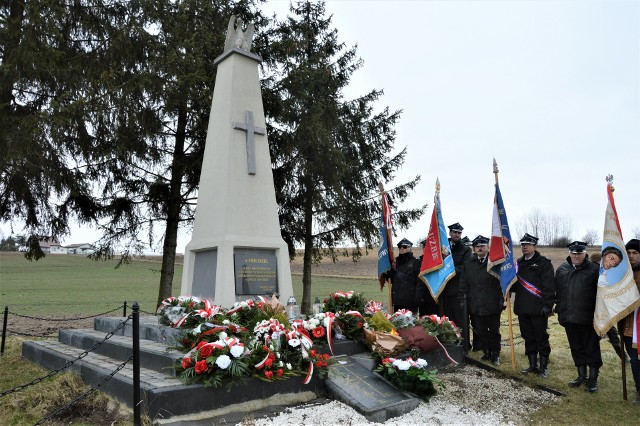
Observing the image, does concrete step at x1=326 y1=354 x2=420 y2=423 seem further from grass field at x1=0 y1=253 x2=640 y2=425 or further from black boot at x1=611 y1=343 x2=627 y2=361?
black boot at x1=611 y1=343 x2=627 y2=361

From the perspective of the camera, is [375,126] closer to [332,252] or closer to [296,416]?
[332,252]

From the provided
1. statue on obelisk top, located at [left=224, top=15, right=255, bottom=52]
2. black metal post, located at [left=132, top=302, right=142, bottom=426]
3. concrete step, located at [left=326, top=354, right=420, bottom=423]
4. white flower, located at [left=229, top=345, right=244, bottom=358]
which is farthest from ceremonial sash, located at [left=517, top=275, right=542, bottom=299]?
statue on obelisk top, located at [left=224, top=15, right=255, bottom=52]

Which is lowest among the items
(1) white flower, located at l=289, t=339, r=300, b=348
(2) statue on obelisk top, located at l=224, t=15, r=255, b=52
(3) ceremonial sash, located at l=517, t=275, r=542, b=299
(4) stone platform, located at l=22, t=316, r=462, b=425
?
(4) stone platform, located at l=22, t=316, r=462, b=425

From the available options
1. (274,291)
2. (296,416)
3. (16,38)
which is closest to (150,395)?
(296,416)

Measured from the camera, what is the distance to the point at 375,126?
1328cm

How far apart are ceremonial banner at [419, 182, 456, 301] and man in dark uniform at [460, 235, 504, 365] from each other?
0.41 metres

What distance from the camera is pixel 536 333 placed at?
6.40 metres

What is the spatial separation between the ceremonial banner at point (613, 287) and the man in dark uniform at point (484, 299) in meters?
1.53

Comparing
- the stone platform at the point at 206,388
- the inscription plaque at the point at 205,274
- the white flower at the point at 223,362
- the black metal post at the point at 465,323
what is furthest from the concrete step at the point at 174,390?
the black metal post at the point at 465,323

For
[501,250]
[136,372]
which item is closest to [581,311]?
[501,250]

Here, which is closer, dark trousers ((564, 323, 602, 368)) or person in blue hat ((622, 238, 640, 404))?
person in blue hat ((622, 238, 640, 404))

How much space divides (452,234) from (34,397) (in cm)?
635

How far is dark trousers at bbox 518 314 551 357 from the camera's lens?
249 inches

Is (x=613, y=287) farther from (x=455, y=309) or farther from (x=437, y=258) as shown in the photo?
(x=455, y=309)
